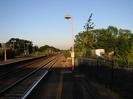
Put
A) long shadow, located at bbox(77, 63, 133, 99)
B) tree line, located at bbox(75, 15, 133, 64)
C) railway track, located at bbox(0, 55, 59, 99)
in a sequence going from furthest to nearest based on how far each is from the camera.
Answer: tree line, located at bbox(75, 15, 133, 64)
railway track, located at bbox(0, 55, 59, 99)
long shadow, located at bbox(77, 63, 133, 99)

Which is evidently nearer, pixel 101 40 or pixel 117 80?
pixel 117 80

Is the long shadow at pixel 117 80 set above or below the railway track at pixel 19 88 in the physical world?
above

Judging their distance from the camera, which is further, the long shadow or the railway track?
the railway track

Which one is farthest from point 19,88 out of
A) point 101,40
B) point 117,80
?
point 101,40

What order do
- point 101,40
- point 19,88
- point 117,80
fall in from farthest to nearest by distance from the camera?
point 101,40
point 19,88
point 117,80

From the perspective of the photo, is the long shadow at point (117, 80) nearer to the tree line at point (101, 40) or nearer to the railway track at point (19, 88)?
the tree line at point (101, 40)

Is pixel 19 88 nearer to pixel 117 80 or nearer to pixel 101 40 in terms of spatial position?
pixel 117 80

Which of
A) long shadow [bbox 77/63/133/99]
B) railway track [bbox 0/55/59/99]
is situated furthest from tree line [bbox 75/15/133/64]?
railway track [bbox 0/55/59/99]

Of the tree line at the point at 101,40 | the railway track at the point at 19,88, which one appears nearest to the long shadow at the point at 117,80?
the tree line at the point at 101,40

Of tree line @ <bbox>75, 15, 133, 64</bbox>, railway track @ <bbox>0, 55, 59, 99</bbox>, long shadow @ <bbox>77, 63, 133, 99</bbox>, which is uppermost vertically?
tree line @ <bbox>75, 15, 133, 64</bbox>

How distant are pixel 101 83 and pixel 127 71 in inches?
233

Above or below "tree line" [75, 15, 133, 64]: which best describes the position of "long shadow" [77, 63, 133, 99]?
below

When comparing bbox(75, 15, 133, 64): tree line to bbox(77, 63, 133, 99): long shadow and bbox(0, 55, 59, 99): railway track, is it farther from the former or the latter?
bbox(0, 55, 59, 99): railway track

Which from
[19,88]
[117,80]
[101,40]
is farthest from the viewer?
[101,40]
